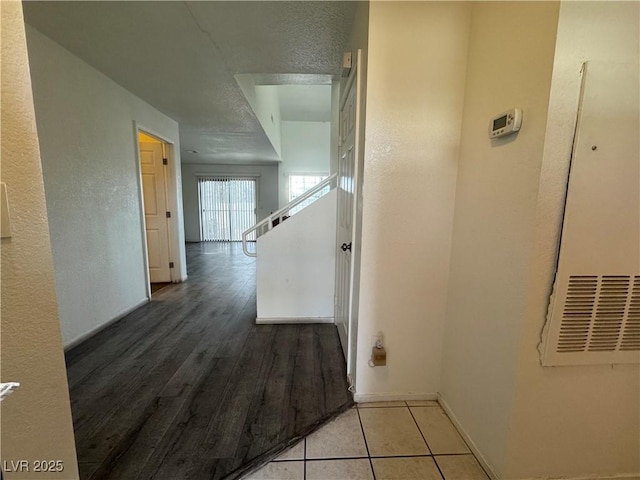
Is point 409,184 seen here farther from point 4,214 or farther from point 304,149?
point 304,149

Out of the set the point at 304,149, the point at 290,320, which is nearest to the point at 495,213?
the point at 290,320

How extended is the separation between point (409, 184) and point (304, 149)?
6.62m

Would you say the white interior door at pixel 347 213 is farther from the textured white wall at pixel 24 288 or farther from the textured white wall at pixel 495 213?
the textured white wall at pixel 24 288

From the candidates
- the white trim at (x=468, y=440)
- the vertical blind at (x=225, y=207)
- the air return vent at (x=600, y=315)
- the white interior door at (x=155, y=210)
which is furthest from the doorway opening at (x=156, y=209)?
the vertical blind at (x=225, y=207)

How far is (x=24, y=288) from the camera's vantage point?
2.26 ft

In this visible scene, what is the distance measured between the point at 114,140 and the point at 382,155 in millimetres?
2619

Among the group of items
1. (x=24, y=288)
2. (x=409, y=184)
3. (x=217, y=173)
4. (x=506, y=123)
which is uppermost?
(x=217, y=173)

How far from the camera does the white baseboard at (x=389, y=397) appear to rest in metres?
1.57

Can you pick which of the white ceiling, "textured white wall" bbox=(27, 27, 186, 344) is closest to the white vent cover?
"textured white wall" bbox=(27, 27, 186, 344)

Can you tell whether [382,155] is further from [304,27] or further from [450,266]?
[304,27]

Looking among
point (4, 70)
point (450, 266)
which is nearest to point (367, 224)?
point (450, 266)

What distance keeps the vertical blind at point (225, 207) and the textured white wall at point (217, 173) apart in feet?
0.53

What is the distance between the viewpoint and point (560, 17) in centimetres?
86

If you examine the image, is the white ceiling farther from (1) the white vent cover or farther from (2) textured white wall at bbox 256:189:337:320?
(1) the white vent cover
